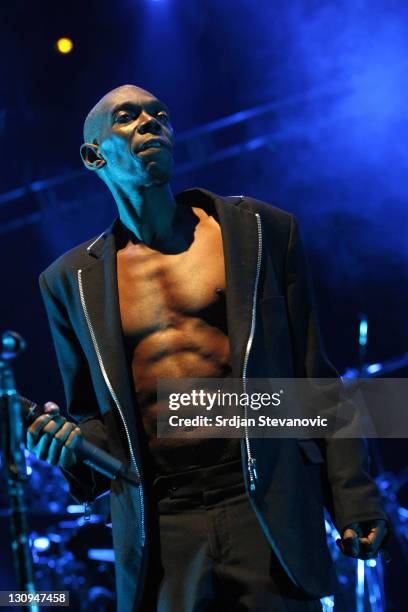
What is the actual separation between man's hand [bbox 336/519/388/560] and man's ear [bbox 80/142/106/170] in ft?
5.09

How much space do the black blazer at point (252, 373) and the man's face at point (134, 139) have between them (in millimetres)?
216

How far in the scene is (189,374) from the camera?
271 cm

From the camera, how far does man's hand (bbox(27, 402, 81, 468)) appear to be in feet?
7.68

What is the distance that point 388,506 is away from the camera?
232 inches

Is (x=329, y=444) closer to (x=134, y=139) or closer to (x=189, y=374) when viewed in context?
(x=189, y=374)

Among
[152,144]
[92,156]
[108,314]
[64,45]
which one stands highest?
[64,45]

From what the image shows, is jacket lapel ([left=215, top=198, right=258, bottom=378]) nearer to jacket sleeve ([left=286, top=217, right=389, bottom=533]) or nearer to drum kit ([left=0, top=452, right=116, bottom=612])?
jacket sleeve ([left=286, top=217, right=389, bottom=533])

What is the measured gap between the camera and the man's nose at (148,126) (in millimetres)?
3021

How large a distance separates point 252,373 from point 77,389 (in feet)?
2.32

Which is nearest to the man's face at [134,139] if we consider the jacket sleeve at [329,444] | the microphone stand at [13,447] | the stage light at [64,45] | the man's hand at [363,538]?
the jacket sleeve at [329,444]

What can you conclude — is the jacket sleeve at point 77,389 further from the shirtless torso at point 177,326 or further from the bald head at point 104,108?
the bald head at point 104,108

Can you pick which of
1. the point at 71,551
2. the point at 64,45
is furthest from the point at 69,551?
the point at 64,45

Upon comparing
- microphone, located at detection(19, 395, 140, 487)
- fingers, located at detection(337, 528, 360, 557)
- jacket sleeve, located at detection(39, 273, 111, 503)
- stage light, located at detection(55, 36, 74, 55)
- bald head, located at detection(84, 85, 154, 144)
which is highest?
stage light, located at detection(55, 36, 74, 55)

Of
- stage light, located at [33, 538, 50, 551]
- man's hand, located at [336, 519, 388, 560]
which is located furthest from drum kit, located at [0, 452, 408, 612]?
man's hand, located at [336, 519, 388, 560]
